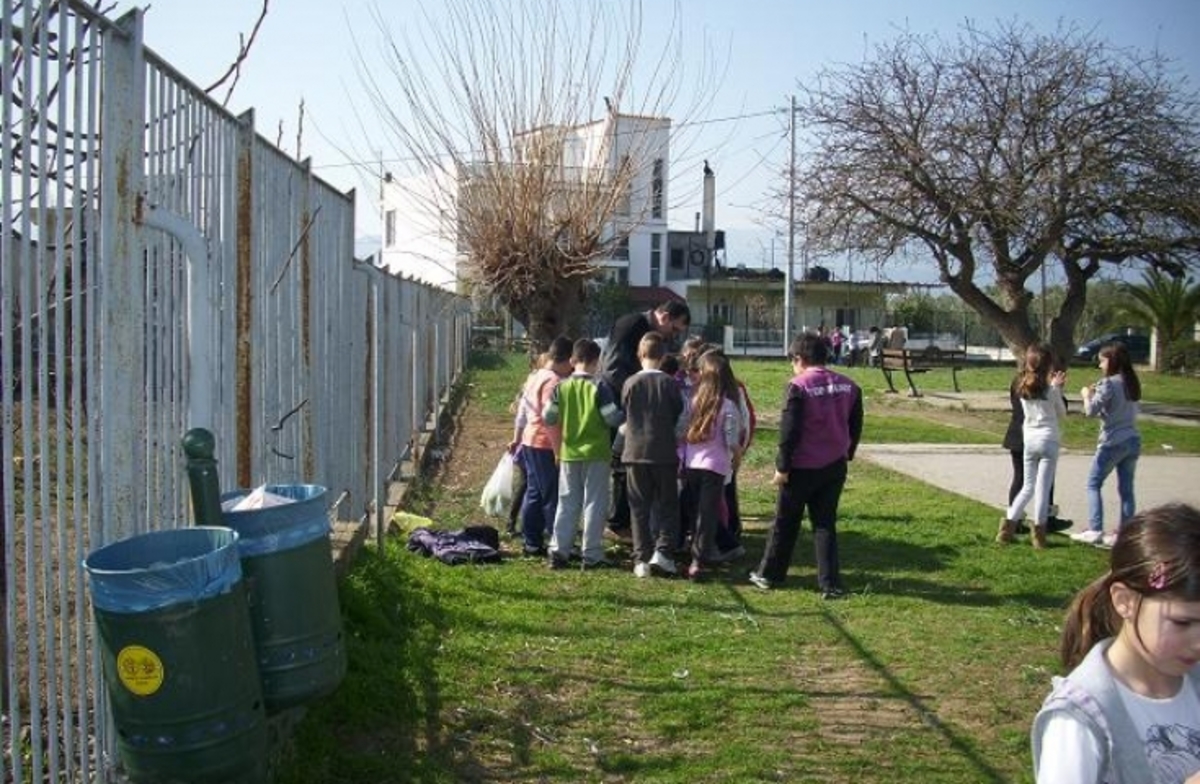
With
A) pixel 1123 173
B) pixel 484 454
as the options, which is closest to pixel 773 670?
pixel 484 454

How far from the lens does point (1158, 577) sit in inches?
95.7

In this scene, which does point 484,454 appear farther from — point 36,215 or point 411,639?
point 36,215

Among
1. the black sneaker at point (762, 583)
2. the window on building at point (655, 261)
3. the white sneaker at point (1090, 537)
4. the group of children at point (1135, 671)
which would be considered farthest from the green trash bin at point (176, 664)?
the window on building at point (655, 261)

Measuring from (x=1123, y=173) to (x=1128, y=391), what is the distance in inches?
431

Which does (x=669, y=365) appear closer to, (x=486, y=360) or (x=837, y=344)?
(x=486, y=360)

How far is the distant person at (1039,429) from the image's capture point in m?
9.06

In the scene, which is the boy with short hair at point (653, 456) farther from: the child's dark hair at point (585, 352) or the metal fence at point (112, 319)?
the metal fence at point (112, 319)

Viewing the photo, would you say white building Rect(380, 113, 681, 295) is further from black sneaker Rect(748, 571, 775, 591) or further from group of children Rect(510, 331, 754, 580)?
black sneaker Rect(748, 571, 775, 591)

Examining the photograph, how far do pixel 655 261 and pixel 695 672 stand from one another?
5432cm

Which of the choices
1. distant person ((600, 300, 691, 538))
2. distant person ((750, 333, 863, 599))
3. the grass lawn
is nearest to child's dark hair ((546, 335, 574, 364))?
distant person ((600, 300, 691, 538))

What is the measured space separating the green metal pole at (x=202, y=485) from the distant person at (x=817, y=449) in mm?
4697

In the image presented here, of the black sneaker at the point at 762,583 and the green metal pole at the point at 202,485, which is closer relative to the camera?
the green metal pole at the point at 202,485

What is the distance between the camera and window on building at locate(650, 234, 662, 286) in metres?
59.0

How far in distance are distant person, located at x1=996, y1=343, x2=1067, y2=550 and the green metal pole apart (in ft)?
23.7
